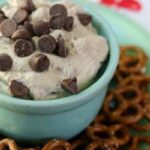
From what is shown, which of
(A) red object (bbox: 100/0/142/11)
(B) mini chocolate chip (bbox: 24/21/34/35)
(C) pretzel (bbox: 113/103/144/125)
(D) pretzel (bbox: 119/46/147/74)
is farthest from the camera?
(A) red object (bbox: 100/0/142/11)

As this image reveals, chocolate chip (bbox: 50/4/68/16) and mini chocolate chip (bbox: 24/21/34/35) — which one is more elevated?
chocolate chip (bbox: 50/4/68/16)

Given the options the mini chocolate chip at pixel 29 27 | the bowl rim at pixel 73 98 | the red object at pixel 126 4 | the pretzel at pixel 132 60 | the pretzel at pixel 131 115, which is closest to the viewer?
the bowl rim at pixel 73 98

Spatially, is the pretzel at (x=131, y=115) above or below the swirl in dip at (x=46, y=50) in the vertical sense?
below

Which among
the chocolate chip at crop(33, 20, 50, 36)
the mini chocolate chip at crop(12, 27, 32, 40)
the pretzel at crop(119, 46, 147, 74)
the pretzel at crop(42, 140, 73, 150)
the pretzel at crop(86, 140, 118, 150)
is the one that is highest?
the chocolate chip at crop(33, 20, 50, 36)

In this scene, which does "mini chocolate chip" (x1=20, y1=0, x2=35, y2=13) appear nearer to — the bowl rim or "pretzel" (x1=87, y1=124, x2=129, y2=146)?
the bowl rim

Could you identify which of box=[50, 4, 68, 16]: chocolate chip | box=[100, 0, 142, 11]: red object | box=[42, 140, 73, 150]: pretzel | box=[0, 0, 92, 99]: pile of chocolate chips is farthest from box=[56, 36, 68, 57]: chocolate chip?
box=[100, 0, 142, 11]: red object

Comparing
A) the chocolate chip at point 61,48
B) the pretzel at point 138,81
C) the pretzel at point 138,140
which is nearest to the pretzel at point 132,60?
the pretzel at point 138,81

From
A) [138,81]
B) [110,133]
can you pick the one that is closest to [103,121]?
[110,133]

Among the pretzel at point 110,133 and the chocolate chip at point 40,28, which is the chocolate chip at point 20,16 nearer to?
the chocolate chip at point 40,28
